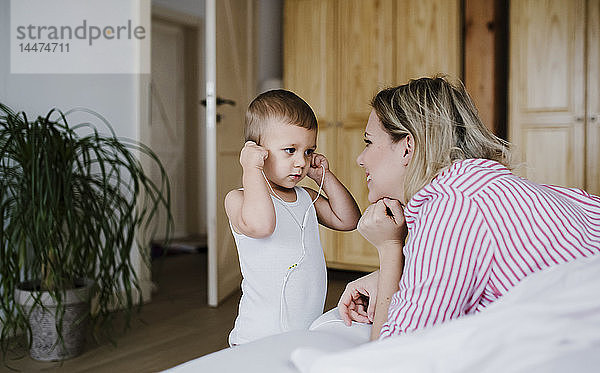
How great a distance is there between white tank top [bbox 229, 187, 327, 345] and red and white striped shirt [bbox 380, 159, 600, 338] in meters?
0.53

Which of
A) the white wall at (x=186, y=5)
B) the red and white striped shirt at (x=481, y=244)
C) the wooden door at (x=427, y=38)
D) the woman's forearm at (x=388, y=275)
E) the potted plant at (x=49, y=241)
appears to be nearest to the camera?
the red and white striped shirt at (x=481, y=244)

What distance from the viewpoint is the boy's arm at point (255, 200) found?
4.07 ft

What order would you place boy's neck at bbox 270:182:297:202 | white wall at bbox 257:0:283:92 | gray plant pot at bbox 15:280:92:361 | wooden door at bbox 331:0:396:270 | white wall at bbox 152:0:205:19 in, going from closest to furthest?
boy's neck at bbox 270:182:297:202 → gray plant pot at bbox 15:280:92:361 → wooden door at bbox 331:0:396:270 → white wall at bbox 257:0:283:92 → white wall at bbox 152:0:205:19

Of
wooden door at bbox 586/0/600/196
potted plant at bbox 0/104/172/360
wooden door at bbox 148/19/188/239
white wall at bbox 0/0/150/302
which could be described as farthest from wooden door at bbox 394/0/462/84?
wooden door at bbox 148/19/188/239

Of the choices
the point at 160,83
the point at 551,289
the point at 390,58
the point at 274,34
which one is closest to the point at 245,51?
the point at 274,34

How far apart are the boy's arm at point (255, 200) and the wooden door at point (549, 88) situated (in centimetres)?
247

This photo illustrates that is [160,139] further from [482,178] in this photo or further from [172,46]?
[482,178]

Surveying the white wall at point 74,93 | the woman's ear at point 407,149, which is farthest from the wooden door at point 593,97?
the woman's ear at point 407,149

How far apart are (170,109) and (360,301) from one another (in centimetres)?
496

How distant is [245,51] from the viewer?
383 centimetres

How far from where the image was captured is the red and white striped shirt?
77cm

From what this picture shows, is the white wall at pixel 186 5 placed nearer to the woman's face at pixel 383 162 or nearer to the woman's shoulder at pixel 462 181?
the woman's face at pixel 383 162

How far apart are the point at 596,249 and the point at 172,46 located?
217 inches

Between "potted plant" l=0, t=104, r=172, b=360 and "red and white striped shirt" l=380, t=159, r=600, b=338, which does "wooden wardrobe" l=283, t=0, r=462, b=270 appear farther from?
"red and white striped shirt" l=380, t=159, r=600, b=338
